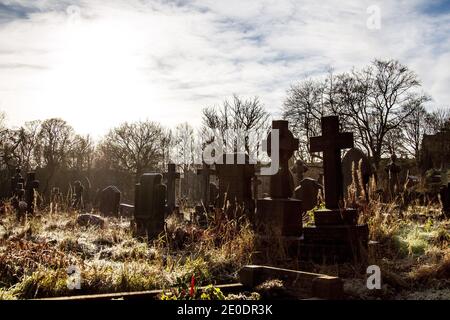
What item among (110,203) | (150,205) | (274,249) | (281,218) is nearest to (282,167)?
(281,218)

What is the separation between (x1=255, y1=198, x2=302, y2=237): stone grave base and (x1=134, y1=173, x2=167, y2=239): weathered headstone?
3346mm

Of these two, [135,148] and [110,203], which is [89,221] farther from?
[135,148]

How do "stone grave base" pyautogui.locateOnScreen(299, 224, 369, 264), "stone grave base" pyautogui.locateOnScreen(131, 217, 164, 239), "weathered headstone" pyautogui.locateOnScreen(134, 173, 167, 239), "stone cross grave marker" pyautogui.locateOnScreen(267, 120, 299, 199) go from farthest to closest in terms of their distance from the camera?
"weathered headstone" pyautogui.locateOnScreen(134, 173, 167, 239) → "stone grave base" pyautogui.locateOnScreen(131, 217, 164, 239) → "stone cross grave marker" pyautogui.locateOnScreen(267, 120, 299, 199) → "stone grave base" pyautogui.locateOnScreen(299, 224, 369, 264)

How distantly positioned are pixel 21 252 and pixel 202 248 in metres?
2.79

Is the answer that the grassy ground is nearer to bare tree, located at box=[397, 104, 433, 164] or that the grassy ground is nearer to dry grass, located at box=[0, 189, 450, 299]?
dry grass, located at box=[0, 189, 450, 299]

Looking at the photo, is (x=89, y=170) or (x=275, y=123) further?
(x=89, y=170)

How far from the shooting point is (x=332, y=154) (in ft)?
23.4

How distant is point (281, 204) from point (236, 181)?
2.73m

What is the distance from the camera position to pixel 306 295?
4.09 meters

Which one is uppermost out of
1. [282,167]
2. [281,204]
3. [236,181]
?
[282,167]

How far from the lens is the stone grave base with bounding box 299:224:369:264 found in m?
6.24

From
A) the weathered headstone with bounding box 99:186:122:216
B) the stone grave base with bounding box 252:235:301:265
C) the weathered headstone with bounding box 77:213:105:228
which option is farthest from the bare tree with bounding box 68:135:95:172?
the stone grave base with bounding box 252:235:301:265
